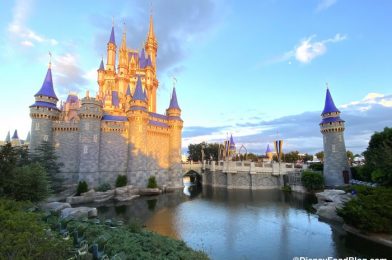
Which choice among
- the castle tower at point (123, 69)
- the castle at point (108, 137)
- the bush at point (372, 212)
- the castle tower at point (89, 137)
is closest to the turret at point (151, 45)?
the castle tower at point (123, 69)

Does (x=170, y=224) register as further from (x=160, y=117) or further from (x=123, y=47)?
(x=123, y=47)

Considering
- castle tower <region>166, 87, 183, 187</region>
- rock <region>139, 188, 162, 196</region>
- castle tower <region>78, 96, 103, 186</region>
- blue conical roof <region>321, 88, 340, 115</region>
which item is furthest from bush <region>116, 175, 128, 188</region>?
blue conical roof <region>321, 88, 340, 115</region>

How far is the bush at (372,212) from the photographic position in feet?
49.8

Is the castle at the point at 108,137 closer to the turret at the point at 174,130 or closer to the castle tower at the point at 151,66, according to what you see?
the turret at the point at 174,130

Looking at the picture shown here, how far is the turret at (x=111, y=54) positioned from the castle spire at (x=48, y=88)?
1456 cm

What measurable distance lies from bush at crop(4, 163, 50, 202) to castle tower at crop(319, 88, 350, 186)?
114 ft

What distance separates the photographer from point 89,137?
34.0 m

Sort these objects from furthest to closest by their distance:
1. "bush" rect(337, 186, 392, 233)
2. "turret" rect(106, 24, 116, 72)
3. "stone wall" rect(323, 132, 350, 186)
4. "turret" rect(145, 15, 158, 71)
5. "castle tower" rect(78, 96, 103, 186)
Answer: "turret" rect(145, 15, 158, 71) → "turret" rect(106, 24, 116, 72) → "stone wall" rect(323, 132, 350, 186) → "castle tower" rect(78, 96, 103, 186) → "bush" rect(337, 186, 392, 233)

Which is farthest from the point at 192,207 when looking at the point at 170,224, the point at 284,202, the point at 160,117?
the point at 160,117

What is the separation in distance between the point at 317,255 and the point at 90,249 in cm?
1188

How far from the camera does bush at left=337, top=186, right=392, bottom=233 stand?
1519cm

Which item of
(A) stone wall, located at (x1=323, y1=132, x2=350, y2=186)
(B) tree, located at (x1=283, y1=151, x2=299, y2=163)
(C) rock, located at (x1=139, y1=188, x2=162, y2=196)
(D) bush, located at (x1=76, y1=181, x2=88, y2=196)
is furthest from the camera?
(B) tree, located at (x1=283, y1=151, x2=299, y2=163)

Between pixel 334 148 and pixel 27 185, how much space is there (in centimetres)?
3657

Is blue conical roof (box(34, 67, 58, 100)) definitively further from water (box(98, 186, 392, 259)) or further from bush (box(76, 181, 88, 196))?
water (box(98, 186, 392, 259))
